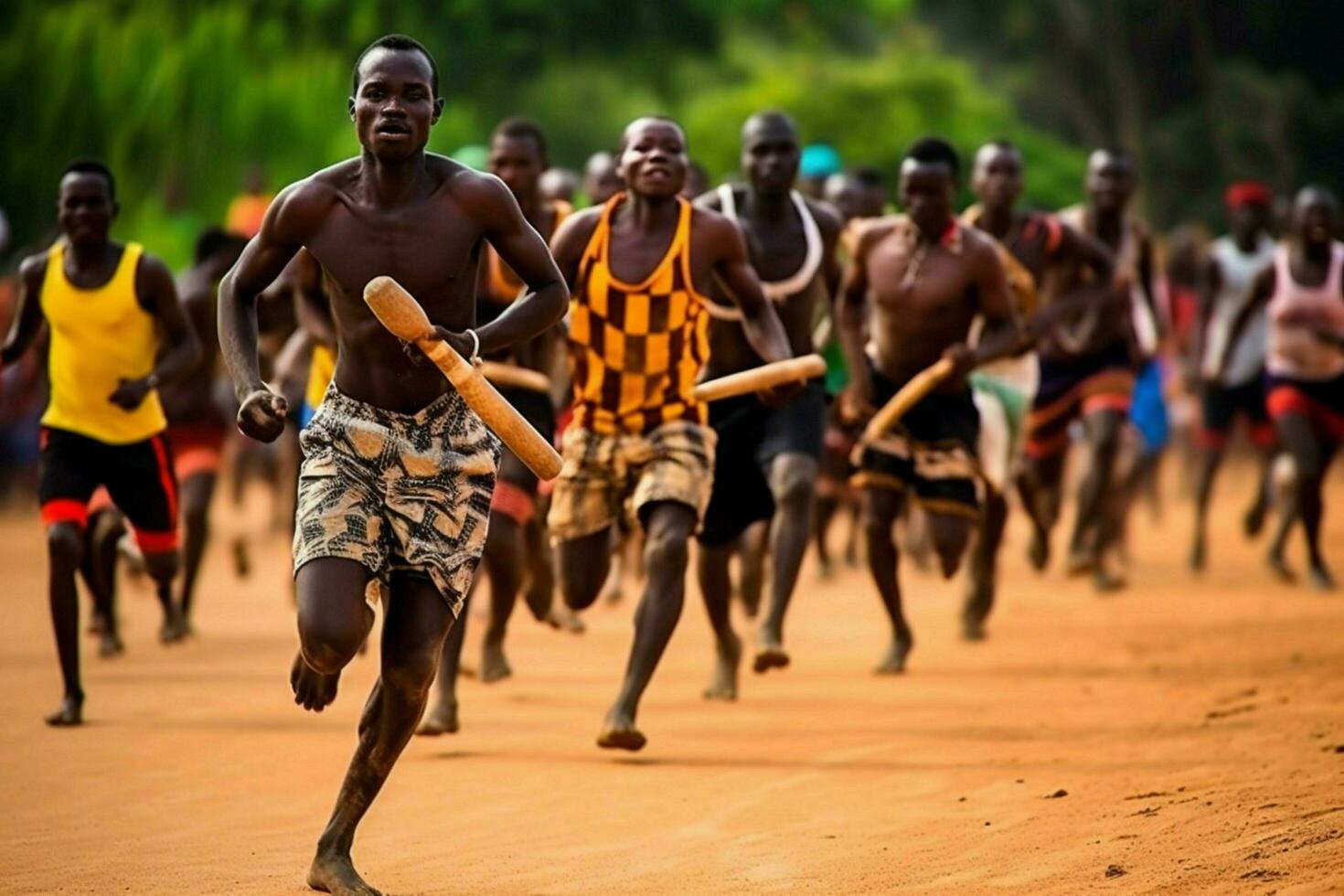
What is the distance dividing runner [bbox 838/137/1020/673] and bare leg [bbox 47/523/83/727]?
12.2 feet

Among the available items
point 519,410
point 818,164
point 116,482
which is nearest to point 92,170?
point 116,482

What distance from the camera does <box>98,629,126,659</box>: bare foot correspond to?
1227cm

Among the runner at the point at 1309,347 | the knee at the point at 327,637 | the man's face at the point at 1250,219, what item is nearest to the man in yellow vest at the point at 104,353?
the knee at the point at 327,637

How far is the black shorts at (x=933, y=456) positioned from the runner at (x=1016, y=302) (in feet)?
1.51

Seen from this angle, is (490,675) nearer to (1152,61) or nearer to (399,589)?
(399,589)

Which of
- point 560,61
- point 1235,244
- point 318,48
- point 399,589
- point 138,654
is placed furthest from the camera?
point 560,61

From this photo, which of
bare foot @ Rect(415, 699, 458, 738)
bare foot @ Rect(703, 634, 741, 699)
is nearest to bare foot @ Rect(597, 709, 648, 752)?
bare foot @ Rect(415, 699, 458, 738)

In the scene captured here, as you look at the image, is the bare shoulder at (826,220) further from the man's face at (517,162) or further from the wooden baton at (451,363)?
the wooden baton at (451,363)

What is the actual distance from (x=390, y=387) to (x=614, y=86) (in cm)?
2782

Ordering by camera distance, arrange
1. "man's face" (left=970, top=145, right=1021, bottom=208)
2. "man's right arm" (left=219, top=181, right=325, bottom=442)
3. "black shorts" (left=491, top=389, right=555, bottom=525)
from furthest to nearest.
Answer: "man's face" (left=970, top=145, right=1021, bottom=208) < "black shorts" (left=491, top=389, right=555, bottom=525) < "man's right arm" (left=219, top=181, right=325, bottom=442)

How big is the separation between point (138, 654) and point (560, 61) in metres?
21.0

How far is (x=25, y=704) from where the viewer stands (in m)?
10.4

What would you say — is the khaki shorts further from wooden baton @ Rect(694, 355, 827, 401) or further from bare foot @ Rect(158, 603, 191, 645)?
bare foot @ Rect(158, 603, 191, 645)

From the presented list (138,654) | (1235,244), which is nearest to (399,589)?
(138,654)
